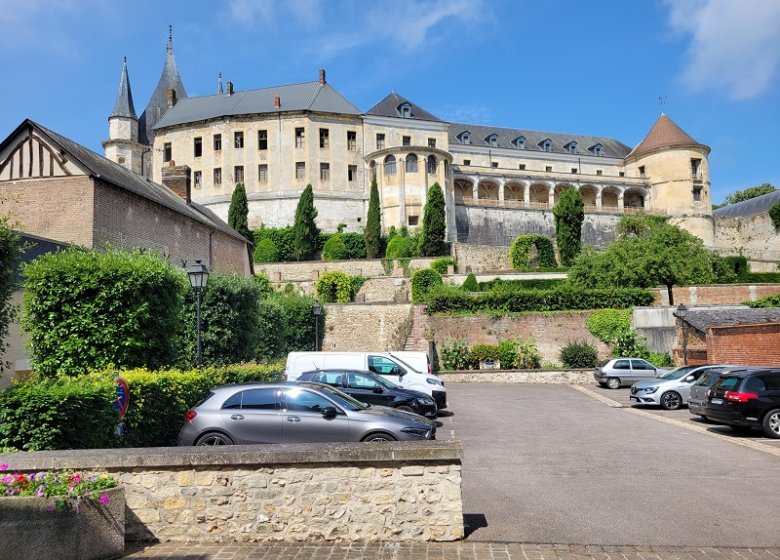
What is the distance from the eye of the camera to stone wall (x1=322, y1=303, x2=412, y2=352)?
40531mm

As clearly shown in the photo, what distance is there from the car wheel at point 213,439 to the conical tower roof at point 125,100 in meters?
70.4

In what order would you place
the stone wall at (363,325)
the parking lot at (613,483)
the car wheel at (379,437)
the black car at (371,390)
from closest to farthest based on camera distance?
the parking lot at (613,483) → the car wheel at (379,437) → the black car at (371,390) → the stone wall at (363,325)

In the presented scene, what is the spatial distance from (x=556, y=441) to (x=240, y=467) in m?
8.55

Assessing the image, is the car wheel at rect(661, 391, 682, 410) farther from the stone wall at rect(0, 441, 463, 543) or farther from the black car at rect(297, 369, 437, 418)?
the stone wall at rect(0, 441, 463, 543)

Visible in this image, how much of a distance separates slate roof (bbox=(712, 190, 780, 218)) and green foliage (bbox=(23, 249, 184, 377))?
7684 centimetres

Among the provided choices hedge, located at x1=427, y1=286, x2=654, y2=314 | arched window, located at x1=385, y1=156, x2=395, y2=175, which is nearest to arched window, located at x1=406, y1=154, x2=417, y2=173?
arched window, located at x1=385, y1=156, x2=395, y2=175

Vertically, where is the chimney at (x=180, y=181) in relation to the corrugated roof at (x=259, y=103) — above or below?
below

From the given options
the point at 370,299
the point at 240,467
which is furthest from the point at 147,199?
the point at 370,299

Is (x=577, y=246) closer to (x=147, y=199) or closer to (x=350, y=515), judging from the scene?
(x=147, y=199)

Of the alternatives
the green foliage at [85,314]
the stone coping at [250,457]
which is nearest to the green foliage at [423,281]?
the green foliage at [85,314]

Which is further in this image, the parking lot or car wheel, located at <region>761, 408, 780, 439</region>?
car wheel, located at <region>761, 408, 780, 439</region>

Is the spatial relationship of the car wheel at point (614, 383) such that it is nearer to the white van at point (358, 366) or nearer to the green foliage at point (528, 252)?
the white van at point (358, 366)

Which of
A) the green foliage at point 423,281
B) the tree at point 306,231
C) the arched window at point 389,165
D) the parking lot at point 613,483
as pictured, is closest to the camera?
the parking lot at point 613,483

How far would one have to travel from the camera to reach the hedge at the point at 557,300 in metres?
34.5
